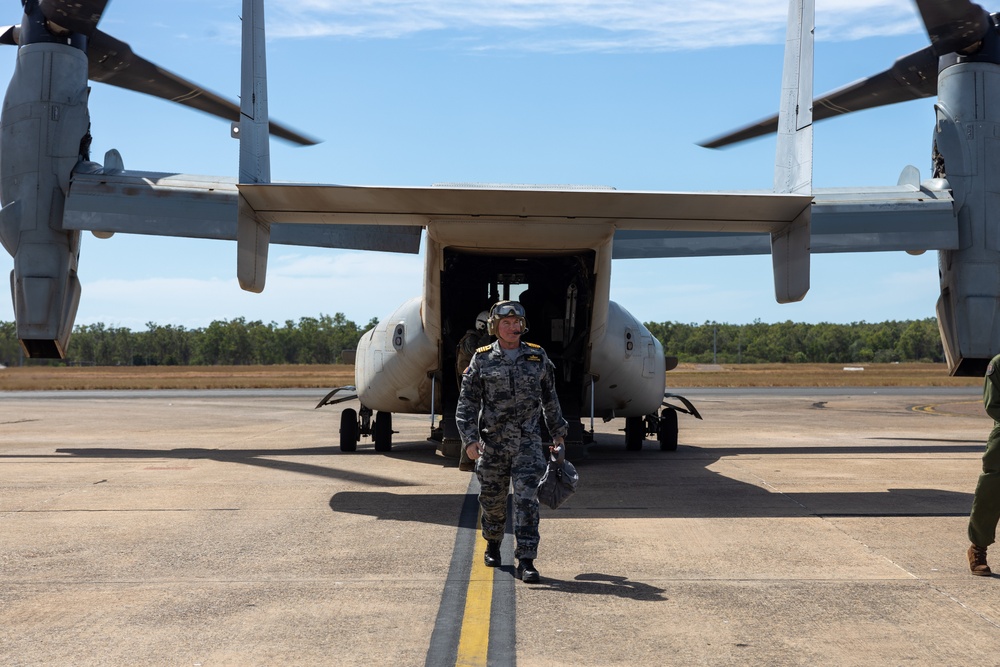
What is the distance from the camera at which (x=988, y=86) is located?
43.1 feet

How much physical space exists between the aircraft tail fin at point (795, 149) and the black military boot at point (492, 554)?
4.10 meters

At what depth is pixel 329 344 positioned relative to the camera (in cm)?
12950

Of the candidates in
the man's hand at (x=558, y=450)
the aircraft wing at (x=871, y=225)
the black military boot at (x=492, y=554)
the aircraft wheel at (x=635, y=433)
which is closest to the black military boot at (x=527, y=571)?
the black military boot at (x=492, y=554)

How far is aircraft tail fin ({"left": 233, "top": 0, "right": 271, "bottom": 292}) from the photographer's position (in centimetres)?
895

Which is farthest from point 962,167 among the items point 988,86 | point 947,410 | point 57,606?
point 947,410

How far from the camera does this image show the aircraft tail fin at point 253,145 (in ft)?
29.3

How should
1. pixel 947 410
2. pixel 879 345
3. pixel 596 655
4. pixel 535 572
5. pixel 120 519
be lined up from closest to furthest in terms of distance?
pixel 596 655 → pixel 535 572 → pixel 120 519 → pixel 947 410 → pixel 879 345

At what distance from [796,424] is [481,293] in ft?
39.8

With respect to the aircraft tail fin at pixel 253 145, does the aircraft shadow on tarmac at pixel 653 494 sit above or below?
below

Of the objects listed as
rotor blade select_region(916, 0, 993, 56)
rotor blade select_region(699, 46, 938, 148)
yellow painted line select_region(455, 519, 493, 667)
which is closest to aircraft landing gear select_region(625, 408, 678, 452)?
rotor blade select_region(699, 46, 938, 148)

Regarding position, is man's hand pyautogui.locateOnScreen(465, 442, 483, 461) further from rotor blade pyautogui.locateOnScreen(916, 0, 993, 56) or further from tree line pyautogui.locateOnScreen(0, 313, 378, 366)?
tree line pyautogui.locateOnScreen(0, 313, 378, 366)

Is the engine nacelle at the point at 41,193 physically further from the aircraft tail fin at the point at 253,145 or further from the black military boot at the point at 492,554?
the black military boot at the point at 492,554

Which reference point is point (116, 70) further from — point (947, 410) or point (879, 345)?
point (879, 345)

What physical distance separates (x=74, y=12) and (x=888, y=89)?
12.4 meters
